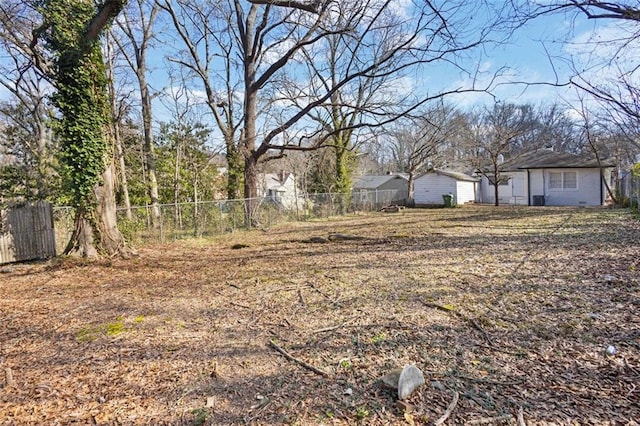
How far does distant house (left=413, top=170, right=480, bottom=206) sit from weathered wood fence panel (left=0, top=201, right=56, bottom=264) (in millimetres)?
24041

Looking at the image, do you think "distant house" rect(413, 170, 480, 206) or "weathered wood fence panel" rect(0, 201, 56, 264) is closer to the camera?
"weathered wood fence panel" rect(0, 201, 56, 264)

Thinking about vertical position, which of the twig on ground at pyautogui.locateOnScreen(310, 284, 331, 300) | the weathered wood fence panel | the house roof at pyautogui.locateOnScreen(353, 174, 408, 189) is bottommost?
the twig on ground at pyautogui.locateOnScreen(310, 284, 331, 300)

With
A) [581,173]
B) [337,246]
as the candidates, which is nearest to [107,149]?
[337,246]

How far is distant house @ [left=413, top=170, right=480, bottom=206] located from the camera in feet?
87.1

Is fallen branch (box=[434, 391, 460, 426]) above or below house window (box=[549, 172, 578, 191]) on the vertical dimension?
below

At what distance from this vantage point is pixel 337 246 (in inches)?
370

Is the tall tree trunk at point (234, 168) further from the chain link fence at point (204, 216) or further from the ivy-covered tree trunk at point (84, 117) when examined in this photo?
the ivy-covered tree trunk at point (84, 117)

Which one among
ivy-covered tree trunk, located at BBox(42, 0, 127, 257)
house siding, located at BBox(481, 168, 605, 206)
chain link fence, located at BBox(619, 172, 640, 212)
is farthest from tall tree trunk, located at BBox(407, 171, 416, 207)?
ivy-covered tree trunk, located at BBox(42, 0, 127, 257)

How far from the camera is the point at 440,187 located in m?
27.2

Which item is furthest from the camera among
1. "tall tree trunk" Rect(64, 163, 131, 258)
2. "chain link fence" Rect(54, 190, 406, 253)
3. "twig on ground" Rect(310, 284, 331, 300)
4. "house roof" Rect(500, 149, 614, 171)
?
"house roof" Rect(500, 149, 614, 171)

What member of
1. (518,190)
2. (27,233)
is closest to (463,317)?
(27,233)

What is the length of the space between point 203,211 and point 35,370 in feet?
32.9

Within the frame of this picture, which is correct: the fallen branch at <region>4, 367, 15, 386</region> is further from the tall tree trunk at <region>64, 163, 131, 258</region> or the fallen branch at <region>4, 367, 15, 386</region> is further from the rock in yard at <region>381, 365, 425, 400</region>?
the tall tree trunk at <region>64, 163, 131, 258</region>

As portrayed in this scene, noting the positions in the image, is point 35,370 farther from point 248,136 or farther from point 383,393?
point 248,136
